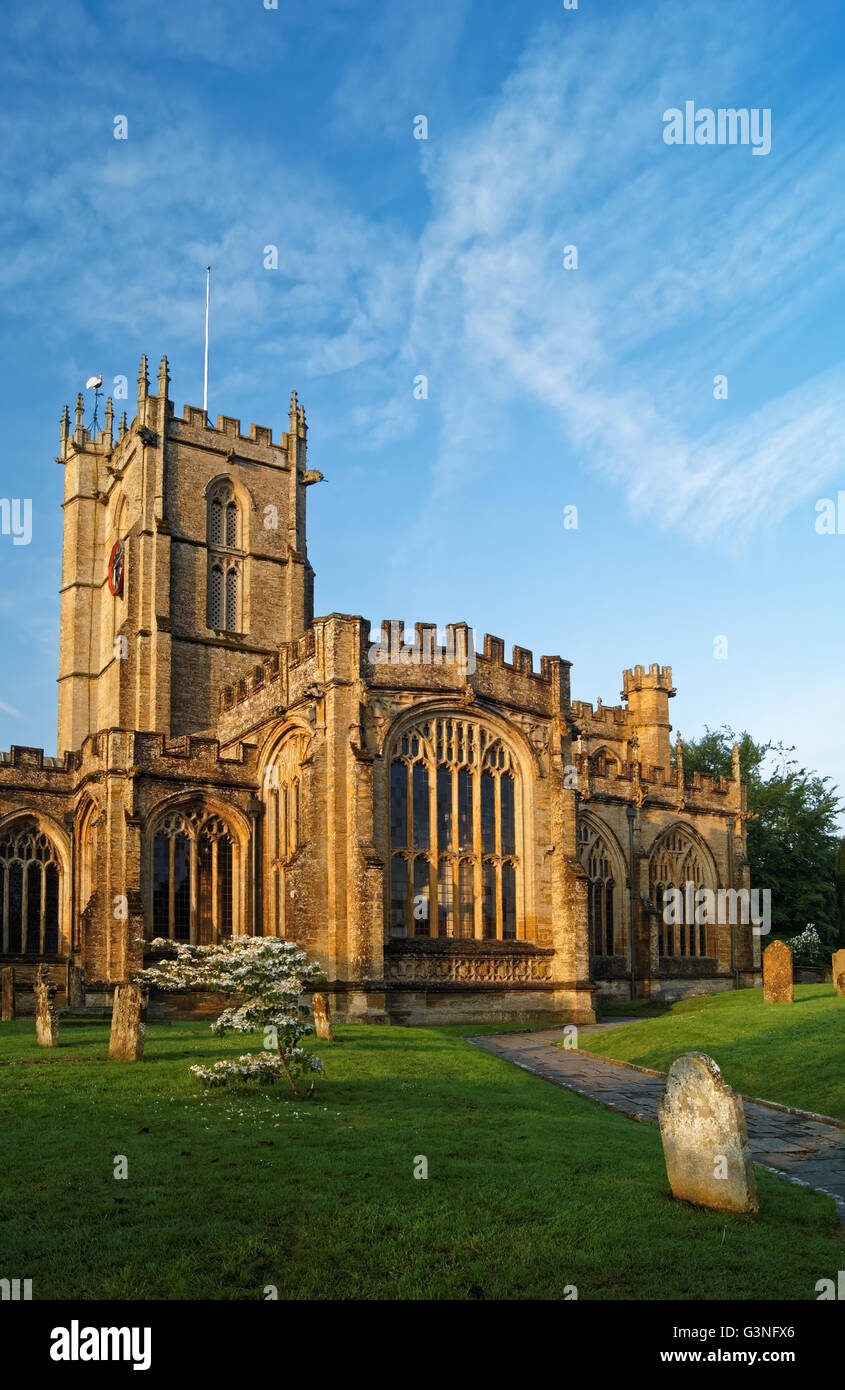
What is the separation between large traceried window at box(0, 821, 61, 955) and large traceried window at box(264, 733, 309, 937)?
701cm

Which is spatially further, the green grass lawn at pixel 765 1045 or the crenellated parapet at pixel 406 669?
the crenellated parapet at pixel 406 669

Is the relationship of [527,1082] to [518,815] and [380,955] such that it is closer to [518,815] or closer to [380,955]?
[380,955]

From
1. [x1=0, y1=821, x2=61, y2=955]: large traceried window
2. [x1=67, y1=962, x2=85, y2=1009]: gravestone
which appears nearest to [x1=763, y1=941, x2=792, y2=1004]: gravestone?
[x1=67, y1=962, x2=85, y2=1009]: gravestone

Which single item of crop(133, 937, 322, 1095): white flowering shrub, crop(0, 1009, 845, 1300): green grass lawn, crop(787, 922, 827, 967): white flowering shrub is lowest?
crop(787, 922, 827, 967): white flowering shrub

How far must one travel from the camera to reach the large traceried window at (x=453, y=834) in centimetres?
2898

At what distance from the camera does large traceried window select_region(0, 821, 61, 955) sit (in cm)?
3356

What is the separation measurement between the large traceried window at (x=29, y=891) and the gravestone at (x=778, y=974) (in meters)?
19.9

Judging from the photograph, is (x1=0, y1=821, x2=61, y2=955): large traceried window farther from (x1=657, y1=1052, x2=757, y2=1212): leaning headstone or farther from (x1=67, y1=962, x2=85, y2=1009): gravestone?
(x1=657, y1=1052, x2=757, y2=1212): leaning headstone

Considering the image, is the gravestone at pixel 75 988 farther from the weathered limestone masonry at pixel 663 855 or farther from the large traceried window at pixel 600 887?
the large traceried window at pixel 600 887

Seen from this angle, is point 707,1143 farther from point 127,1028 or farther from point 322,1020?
point 322,1020

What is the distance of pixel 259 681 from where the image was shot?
3378cm

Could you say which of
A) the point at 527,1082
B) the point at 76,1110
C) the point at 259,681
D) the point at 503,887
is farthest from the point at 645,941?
the point at 76,1110

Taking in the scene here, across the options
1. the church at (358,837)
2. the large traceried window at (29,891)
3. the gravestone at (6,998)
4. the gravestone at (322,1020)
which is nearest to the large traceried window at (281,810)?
the church at (358,837)
